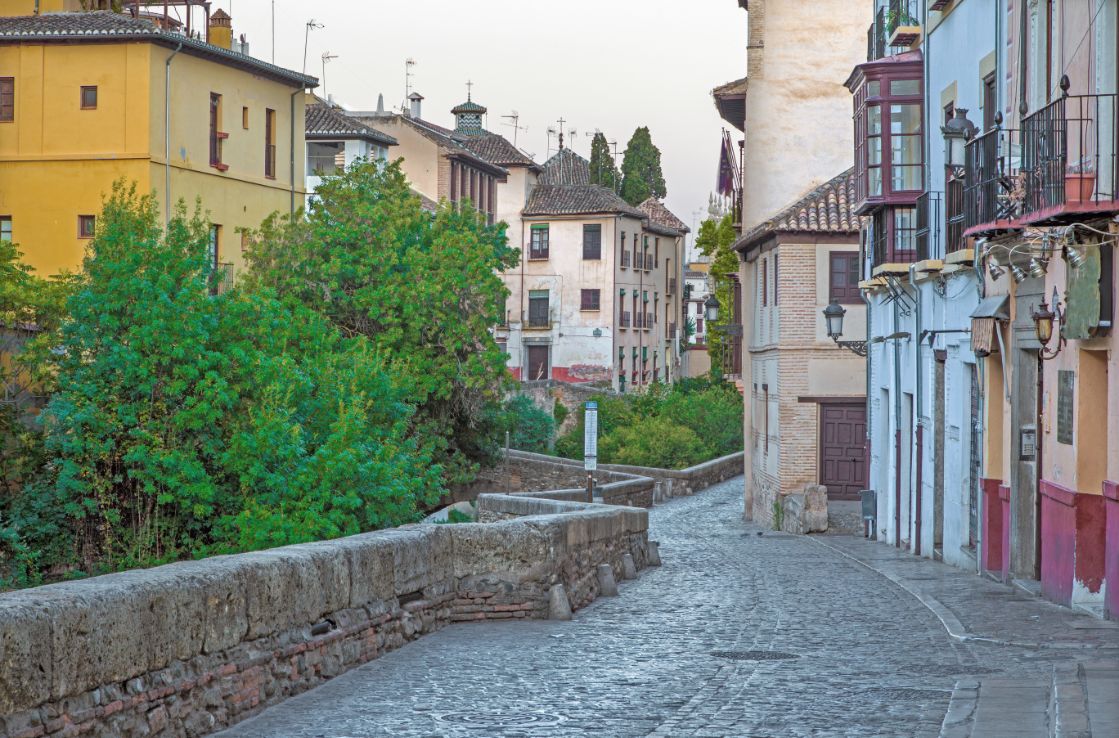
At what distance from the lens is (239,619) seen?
9.29 meters

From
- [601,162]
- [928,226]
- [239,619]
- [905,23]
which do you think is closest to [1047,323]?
[928,226]

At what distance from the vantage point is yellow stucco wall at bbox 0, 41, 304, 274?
35.5 meters

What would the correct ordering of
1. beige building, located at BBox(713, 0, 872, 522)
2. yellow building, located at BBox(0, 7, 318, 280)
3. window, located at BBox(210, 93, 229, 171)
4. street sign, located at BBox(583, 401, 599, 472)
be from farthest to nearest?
window, located at BBox(210, 93, 229, 171)
beige building, located at BBox(713, 0, 872, 522)
yellow building, located at BBox(0, 7, 318, 280)
street sign, located at BBox(583, 401, 599, 472)

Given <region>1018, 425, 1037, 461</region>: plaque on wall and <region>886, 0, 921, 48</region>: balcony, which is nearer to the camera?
<region>1018, 425, 1037, 461</region>: plaque on wall

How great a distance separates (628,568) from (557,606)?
4.99m

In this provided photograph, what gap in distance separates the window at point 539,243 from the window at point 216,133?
38.7 meters

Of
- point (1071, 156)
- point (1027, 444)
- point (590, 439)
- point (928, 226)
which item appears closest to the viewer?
point (1071, 156)

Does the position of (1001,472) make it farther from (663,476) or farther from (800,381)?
(663,476)

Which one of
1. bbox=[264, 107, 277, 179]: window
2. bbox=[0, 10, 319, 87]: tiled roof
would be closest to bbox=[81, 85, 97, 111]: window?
bbox=[0, 10, 319, 87]: tiled roof

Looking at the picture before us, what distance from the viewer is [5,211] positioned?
120 ft

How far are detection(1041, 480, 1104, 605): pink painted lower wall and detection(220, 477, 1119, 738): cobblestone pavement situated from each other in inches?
16.3

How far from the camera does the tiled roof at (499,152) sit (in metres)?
74.2

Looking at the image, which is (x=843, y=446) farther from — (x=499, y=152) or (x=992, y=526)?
(x=499, y=152)

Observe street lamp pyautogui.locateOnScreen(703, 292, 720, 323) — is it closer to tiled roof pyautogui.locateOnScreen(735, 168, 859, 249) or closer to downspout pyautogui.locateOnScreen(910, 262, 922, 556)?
tiled roof pyautogui.locateOnScreen(735, 168, 859, 249)
